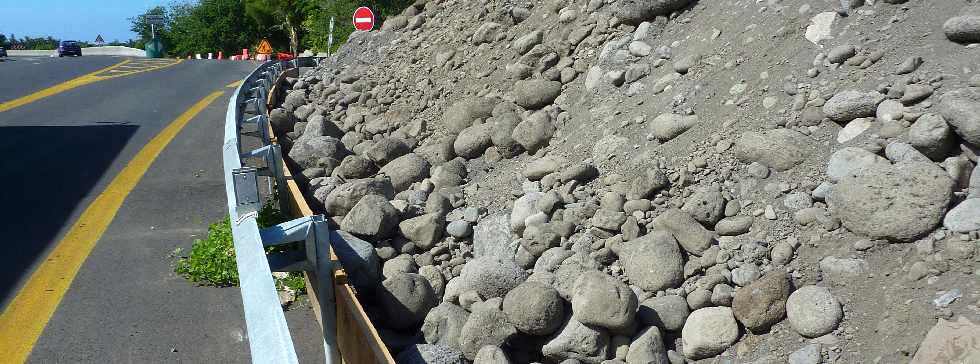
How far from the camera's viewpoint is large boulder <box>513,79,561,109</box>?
783 cm

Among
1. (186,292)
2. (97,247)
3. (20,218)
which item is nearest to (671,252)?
(186,292)

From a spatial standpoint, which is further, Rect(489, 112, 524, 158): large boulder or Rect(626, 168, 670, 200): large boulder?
Rect(489, 112, 524, 158): large boulder

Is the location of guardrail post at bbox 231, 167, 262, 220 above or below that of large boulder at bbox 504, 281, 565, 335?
above

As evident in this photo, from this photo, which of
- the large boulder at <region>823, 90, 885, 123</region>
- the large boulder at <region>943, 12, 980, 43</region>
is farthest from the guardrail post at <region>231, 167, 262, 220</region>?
the large boulder at <region>943, 12, 980, 43</region>

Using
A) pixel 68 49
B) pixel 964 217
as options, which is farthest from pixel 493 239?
pixel 68 49

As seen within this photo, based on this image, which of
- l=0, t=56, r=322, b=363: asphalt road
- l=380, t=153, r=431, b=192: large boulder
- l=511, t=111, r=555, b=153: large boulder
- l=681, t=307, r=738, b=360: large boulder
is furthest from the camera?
l=380, t=153, r=431, b=192: large boulder

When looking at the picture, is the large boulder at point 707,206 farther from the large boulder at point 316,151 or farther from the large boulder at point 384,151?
the large boulder at point 316,151

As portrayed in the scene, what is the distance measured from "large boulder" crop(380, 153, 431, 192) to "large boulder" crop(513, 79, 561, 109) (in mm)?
1086

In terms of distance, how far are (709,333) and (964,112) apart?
1.70 meters

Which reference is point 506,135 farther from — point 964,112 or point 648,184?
point 964,112

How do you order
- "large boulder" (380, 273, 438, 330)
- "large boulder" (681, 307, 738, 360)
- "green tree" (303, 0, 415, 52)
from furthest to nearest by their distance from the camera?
1. "green tree" (303, 0, 415, 52)
2. "large boulder" (380, 273, 438, 330)
3. "large boulder" (681, 307, 738, 360)

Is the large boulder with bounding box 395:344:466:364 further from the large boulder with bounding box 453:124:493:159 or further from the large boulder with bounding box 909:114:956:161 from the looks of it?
the large boulder with bounding box 453:124:493:159

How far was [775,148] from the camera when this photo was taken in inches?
198

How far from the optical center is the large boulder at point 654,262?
483 centimetres
